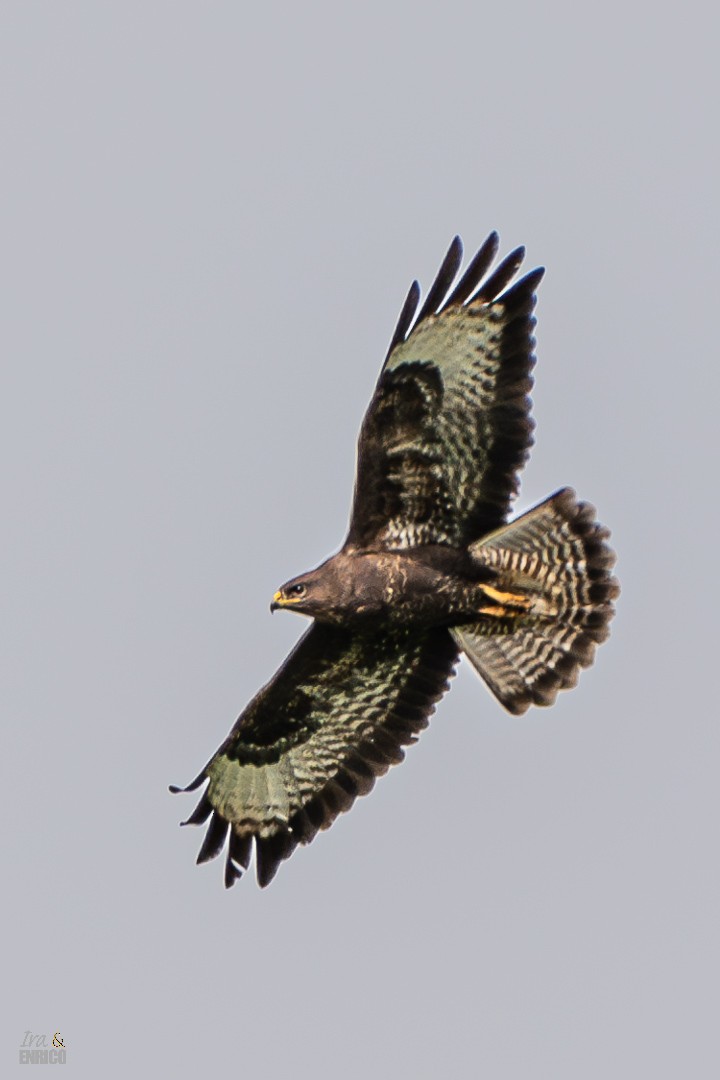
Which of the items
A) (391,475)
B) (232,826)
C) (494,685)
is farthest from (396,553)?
(232,826)

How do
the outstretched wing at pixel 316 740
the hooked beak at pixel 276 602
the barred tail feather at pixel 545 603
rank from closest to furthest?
the hooked beak at pixel 276 602, the barred tail feather at pixel 545 603, the outstretched wing at pixel 316 740

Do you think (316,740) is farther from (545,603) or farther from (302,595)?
(545,603)

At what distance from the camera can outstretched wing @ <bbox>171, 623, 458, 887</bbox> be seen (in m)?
13.0

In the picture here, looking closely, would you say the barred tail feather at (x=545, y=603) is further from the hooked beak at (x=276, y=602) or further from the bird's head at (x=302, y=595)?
the hooked beak at (x=276, y=602)

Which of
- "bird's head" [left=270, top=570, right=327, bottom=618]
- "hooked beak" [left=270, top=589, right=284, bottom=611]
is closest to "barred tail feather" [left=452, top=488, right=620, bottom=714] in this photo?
"bird's head" [left=270, top=570, right=327, bottom=618]

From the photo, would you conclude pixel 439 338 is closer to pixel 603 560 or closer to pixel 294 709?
pixel 603 560

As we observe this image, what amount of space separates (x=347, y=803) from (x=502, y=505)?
2243 mm

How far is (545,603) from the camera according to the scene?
12852mm

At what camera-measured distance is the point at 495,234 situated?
12070 millimetres

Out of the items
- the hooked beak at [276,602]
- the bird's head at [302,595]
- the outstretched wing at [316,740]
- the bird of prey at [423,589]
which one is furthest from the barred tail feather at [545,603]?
the hooked beak at [276,602]

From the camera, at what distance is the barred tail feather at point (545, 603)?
12641mm

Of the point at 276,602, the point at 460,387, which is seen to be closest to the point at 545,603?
the point at 460,387

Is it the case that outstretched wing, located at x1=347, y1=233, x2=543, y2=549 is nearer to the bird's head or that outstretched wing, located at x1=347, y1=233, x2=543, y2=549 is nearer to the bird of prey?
the bird of prey

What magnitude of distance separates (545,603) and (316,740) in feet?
5.64
